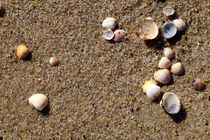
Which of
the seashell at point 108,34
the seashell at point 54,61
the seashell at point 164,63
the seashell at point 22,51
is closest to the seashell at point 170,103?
the seashell at point 164,63

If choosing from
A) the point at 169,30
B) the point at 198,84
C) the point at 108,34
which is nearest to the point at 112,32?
the point at 108,34

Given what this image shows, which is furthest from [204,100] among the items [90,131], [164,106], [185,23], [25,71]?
[25,71]

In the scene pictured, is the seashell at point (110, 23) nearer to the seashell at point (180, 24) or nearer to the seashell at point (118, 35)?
the seashell at point (118, 35)

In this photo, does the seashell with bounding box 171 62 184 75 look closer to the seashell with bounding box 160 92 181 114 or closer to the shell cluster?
the seashell with bounding box 160 92 181 114

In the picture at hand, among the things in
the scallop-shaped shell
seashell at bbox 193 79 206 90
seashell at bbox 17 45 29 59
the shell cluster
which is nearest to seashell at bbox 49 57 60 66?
seashell at bbox 17 45 29 59

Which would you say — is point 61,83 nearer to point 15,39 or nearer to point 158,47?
point 15,39

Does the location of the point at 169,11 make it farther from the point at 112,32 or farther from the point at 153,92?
the point at 153,92

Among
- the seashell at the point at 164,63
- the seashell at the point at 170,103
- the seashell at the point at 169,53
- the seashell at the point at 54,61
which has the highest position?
the seashell at the point at 54,61
